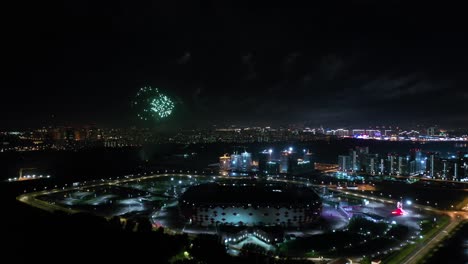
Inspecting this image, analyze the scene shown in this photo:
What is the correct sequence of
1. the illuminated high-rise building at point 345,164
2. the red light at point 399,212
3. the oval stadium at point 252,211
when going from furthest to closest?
1. the illuminated high-rise building at point 345,164
2. the red light at point 399,212
3. the oval stadium at point 252,211

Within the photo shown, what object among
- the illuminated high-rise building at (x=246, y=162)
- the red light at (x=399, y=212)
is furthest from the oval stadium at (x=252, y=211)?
the illuminated high-rise building at (x=246, y=162)

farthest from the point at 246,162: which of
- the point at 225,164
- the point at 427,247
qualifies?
the point at 427,247

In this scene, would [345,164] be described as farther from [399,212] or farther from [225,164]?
[399,212]

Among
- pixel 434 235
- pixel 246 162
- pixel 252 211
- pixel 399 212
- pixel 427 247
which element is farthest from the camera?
pixel 246 162

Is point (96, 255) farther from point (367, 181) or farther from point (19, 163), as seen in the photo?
point (19, 163)

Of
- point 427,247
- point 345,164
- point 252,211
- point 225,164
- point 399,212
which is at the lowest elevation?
point 427,247

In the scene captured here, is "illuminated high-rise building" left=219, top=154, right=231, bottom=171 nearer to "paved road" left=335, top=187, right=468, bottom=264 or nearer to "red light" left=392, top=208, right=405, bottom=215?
"paved road" left=335, top=187, right=468, bottom=264

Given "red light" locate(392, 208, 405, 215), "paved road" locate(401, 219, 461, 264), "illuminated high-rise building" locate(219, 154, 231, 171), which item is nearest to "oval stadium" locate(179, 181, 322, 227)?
"red light" locate(392, 208, 405, 215)

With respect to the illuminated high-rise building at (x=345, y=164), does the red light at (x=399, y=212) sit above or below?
below

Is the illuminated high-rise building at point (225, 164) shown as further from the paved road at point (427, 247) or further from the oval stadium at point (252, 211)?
the paved road at point (427, 247)

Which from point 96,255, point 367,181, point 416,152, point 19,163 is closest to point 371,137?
point 416,152

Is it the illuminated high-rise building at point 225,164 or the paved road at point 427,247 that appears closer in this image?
the paved road at point 427,247
